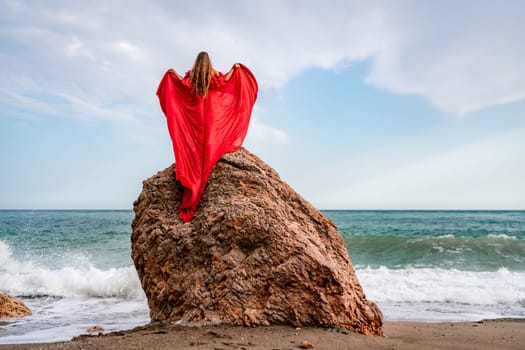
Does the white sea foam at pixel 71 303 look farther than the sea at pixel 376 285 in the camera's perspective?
No

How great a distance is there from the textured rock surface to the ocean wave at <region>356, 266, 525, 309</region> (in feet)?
19.1

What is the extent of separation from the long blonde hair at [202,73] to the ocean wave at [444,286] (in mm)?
5180

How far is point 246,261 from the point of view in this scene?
11.2ft

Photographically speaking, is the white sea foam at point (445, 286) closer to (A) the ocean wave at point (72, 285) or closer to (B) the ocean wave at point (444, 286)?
(B) the ocean wave at point (444, 286)

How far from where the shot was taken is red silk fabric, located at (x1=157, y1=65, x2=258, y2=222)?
4.33 m

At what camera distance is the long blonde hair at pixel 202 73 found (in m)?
4.52

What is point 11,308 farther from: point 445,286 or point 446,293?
point 445,286

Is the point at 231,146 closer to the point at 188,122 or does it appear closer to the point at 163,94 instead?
the point at 188,122

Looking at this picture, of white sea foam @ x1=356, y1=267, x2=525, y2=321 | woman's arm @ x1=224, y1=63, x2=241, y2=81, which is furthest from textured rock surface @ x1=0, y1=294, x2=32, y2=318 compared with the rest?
white sea foam @ x1=356, y1=267, x2=525, y2=321

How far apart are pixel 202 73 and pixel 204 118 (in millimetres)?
488

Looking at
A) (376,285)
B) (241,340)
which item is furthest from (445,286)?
(241,340)

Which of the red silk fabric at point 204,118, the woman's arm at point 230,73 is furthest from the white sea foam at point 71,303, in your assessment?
the woman's arm at point 230,73

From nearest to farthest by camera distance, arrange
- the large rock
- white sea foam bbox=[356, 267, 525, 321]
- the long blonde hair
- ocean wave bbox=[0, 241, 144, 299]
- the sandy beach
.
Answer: the sandy beach → the large rock → the long blonde hair → white sea foam bbox=[356, 267, 525, 321] → ocean wave bbox=[0, 241, 144, 299]

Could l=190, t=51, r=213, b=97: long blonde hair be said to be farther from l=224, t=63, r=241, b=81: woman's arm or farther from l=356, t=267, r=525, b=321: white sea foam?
l=356, t=267, r=525, b=321: white sea foam
